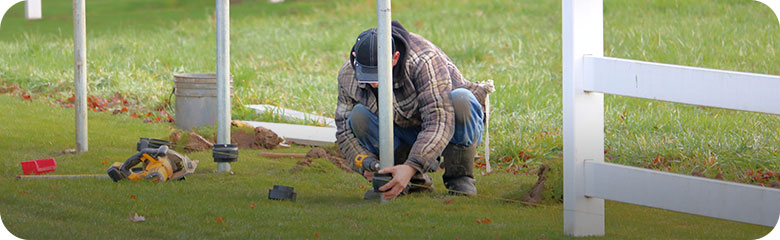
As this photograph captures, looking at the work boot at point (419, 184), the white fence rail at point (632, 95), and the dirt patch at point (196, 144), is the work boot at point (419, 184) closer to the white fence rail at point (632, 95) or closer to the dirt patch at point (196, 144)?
the white fence rail at point (632, 95)

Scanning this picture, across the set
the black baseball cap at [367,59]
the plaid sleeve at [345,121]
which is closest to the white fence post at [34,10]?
the plaid sleeve at [345,121]

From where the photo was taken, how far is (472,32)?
468 inches

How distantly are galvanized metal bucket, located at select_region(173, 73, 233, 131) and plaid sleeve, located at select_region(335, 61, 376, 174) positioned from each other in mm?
2626

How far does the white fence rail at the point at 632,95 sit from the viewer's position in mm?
3145

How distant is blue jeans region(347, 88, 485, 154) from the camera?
4.24 metres

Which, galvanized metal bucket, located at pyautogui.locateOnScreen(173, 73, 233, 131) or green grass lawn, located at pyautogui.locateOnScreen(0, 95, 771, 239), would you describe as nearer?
green grass lawn, located at pyautogui.locateOnScreen(0, 95, 771, 239)

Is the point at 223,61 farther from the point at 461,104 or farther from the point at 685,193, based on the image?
the point at 685,193

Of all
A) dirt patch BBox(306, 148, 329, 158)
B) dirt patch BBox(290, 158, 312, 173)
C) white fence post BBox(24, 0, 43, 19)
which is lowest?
dirt patch BBox(290, 158, 312, 173)

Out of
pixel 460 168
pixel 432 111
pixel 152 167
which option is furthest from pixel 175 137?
pixel 432 111

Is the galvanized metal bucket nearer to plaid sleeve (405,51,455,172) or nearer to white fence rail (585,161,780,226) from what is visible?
plaid sleeve (405,51,455,172)

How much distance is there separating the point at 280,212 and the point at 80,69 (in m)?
2.33

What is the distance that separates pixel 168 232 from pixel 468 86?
1.78m

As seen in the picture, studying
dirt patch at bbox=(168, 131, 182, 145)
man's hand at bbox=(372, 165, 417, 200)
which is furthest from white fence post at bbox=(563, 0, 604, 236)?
dirt patch at bbox=(168, 131, 182, 145)

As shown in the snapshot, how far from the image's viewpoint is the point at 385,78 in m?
3.74
